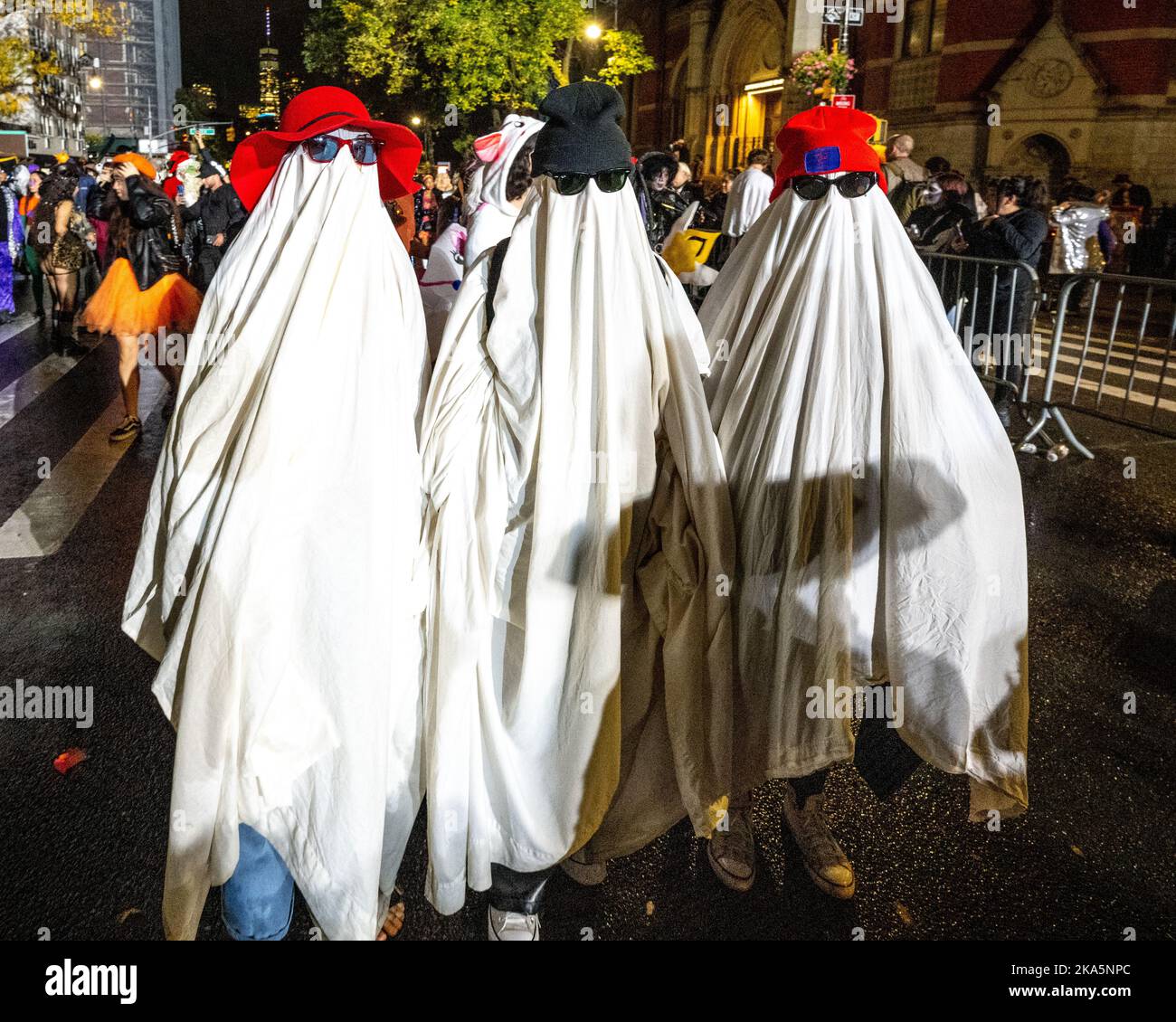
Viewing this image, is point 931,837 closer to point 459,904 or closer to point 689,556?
point 689,556

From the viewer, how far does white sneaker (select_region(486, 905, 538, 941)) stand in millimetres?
2709

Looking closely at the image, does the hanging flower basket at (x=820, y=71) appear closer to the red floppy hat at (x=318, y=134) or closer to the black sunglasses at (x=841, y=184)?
the black sunglasses at (x=841, y=184)

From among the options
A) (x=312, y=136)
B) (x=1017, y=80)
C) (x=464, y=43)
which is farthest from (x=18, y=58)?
(x=312, y=136)

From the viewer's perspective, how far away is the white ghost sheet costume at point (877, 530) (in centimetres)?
280

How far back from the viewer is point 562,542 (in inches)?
102

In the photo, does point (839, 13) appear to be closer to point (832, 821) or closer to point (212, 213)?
point (212, 213)

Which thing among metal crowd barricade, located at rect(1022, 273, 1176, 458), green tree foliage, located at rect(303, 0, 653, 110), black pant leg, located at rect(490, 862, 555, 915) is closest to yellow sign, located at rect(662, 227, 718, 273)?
metal crowd barricade, located at rect(1022, 273, 1176, 458)

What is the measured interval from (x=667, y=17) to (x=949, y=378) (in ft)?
135

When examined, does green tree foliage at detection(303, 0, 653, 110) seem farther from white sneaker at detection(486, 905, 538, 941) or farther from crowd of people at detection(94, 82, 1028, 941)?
white sneaker at detection(486, 905, 538, 941)

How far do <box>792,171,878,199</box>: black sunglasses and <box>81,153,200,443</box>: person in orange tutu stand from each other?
6283 millimetres

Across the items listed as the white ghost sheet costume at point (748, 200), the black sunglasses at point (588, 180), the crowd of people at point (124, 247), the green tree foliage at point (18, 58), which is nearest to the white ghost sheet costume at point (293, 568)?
the black sunglasses at point (588, 180)

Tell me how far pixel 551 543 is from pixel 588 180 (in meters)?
0.98

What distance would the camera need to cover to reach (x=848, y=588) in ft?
9.25

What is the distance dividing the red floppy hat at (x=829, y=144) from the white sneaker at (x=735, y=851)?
202 centimetres
